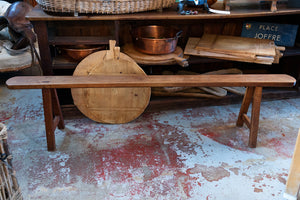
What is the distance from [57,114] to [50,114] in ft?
1.02

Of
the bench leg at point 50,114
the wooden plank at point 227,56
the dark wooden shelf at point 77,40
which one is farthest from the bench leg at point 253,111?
the bench leg at point 50,114

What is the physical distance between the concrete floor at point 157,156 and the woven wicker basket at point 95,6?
1257 millimetres

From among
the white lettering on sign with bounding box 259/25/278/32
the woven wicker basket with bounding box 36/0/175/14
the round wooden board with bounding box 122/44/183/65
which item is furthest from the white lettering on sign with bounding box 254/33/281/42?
the woven wicker basket with bounding box 36/0/175/14

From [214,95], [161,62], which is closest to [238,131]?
[214,95]

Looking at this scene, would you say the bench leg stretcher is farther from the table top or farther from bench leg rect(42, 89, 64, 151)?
the table top

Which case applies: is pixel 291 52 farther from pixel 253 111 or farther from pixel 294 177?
pixel 294 177

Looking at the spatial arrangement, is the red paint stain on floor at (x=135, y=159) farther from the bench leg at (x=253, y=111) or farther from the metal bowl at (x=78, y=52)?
the metal bowl at (x=78, y=52)

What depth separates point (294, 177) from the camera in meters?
2.10

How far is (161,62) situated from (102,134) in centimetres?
104

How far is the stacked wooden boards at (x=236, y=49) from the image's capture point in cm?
334

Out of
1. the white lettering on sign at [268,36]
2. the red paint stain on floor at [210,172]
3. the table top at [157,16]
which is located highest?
the table top at [157,16]

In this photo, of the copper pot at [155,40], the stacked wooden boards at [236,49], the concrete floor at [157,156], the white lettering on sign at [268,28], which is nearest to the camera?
the concrete floor at [157,156]

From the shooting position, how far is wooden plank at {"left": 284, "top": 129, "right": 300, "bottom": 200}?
2012 mm

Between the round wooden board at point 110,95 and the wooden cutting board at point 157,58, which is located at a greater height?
the wooden cutting board at point 157,58
